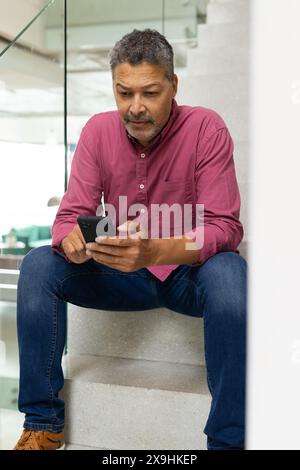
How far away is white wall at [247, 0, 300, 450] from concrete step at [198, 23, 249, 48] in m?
→ 1.99

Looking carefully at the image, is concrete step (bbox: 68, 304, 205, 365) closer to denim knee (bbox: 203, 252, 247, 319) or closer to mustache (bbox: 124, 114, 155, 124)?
denim knee (bbox: 203, 252, 247, 319)

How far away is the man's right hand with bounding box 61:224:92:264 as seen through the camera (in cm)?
103

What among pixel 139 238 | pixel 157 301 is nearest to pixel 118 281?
pixel 157 301

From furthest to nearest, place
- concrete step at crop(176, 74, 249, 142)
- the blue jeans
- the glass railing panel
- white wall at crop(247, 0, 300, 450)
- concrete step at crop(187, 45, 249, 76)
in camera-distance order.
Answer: concrete step at crop(187, 45, 249, 76), concrete step at crop(176, 74, 249, 142), the glass railing panel, the blue jeans, white wall at crop(247, 0, 300, 450)

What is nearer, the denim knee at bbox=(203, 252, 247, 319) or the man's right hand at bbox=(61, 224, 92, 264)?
the denim knee at bbox=(203, 252, 247, 319)

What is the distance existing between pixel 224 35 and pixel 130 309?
4.88ft

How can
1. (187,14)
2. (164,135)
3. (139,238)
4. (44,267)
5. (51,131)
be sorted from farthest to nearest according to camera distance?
(187,14)
(51,131)
(164,135)
(44,267)
(139,238)

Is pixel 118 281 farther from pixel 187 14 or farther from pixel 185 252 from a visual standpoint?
pixel 187 14

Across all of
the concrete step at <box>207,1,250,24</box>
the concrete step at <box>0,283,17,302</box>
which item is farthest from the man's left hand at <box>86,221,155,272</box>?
the concrete step at <box>207,1,250,24</box>

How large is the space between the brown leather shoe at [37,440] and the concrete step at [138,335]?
28cm

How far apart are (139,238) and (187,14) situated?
6.03ft

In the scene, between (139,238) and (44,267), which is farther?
(44,267)

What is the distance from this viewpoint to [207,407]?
1.06 meters

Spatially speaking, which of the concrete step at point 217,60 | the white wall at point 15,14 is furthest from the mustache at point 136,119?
the white wall at point 15,14
